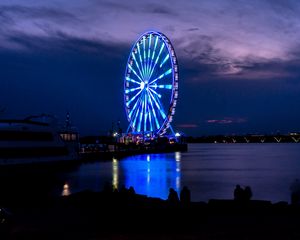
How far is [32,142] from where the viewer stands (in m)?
67.0

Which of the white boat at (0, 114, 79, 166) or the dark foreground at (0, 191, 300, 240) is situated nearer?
the dark foreground at (0, 191, 300, 240)

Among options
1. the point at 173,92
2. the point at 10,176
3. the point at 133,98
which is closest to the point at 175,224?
the point at 10,176

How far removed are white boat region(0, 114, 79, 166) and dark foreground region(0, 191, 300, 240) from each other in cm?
4750

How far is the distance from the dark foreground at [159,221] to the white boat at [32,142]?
47.5 meters

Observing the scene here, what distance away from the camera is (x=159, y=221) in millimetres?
13883

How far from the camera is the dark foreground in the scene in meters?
12.7

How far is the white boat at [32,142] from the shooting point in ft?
207

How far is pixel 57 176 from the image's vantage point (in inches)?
2478

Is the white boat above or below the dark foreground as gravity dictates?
above

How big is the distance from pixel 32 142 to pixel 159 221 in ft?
183

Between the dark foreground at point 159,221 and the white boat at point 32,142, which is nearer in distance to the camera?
the dark foreground at point 159,221

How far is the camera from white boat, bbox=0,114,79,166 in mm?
63156

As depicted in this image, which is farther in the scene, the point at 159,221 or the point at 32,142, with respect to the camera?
the point at 32,142

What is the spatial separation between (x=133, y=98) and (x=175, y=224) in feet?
297
